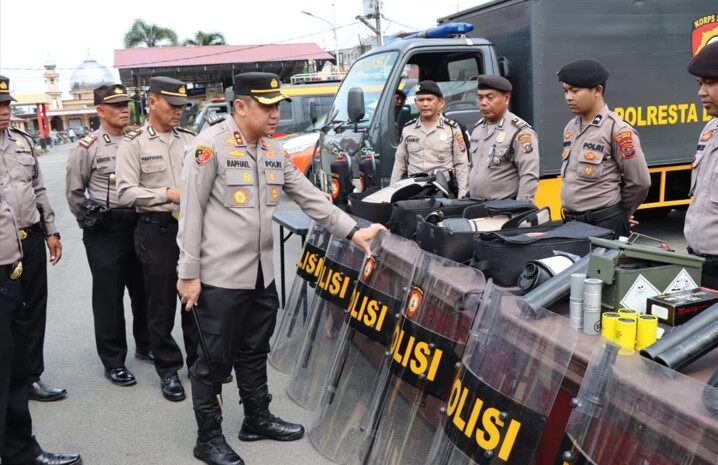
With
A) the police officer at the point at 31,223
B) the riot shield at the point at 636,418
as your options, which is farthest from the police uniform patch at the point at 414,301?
the police officer at the point at 31,223

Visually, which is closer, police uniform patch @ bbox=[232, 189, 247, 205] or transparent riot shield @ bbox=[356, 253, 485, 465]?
transparent riot shield @ bbox=[356, 253, 485, 465]

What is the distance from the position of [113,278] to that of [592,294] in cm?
320

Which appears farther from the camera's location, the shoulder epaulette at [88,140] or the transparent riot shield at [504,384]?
the shoulder epaulette at [88,140]

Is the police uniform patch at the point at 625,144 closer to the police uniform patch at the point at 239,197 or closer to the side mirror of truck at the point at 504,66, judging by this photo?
the police uniform patch at the point at 239,197

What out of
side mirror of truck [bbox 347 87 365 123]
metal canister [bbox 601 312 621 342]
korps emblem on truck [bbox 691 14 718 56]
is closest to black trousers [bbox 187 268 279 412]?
metal canister [bbox 601 312 621 342]

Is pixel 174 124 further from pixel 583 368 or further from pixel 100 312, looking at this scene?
pixel 583 368

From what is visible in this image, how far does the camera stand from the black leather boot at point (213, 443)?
10.1 ft

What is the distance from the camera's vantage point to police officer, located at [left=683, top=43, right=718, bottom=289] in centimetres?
234

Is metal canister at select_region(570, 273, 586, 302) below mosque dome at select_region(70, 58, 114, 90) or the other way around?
below

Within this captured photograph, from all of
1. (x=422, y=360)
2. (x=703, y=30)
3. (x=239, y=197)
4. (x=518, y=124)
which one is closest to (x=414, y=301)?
(x=422, y=360)

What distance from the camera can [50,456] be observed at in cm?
308

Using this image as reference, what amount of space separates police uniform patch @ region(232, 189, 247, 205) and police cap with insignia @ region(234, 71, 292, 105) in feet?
1.36

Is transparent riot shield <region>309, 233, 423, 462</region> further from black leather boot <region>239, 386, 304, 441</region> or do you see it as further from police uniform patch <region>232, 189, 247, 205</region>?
police uniform patch <region>232, 189, 247, 205</region>

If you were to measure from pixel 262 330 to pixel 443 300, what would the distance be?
1.17m
